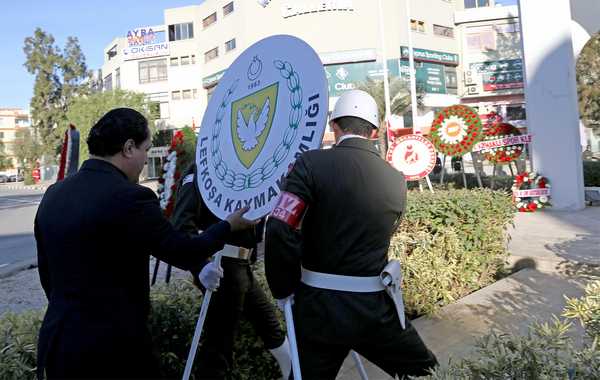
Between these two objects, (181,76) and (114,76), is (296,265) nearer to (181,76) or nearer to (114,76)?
(181,76)

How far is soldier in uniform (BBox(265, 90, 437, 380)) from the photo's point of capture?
6.97ft

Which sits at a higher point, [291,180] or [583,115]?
[583,115]

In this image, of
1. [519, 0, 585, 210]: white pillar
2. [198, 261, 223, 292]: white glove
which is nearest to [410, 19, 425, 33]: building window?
[519, 0, 585, 210]: white pillar

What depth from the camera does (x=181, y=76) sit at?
51531 mm

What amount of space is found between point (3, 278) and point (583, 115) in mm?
26811

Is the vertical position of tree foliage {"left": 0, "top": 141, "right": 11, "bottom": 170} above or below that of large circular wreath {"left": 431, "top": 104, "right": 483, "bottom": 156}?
above

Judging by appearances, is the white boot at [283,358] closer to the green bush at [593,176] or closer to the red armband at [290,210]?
the red armband at [290,210]

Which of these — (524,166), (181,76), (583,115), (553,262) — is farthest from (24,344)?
(181,76)

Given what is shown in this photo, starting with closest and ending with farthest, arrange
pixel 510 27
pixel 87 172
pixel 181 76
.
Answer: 1. pixel 87 172
2. pixel 510 27
3. pixel 181 76

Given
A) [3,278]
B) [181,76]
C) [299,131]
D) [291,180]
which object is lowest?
[3,278]

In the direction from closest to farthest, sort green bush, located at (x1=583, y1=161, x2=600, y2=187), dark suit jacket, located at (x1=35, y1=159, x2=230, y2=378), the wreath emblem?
dark suit jacket, located at (x1=35, y1=159, x2=230, y2=378)
the wreath emblem
green bush, located at (x1=583, y1=161, x2=600, y2=187)

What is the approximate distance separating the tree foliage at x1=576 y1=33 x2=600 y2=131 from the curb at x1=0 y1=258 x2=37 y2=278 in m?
21.7

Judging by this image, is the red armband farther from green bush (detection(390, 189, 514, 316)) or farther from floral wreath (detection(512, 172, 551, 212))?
floral wreath (detection(512, 172, 551, 212))

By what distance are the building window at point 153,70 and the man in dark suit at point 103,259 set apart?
53.2 meters
